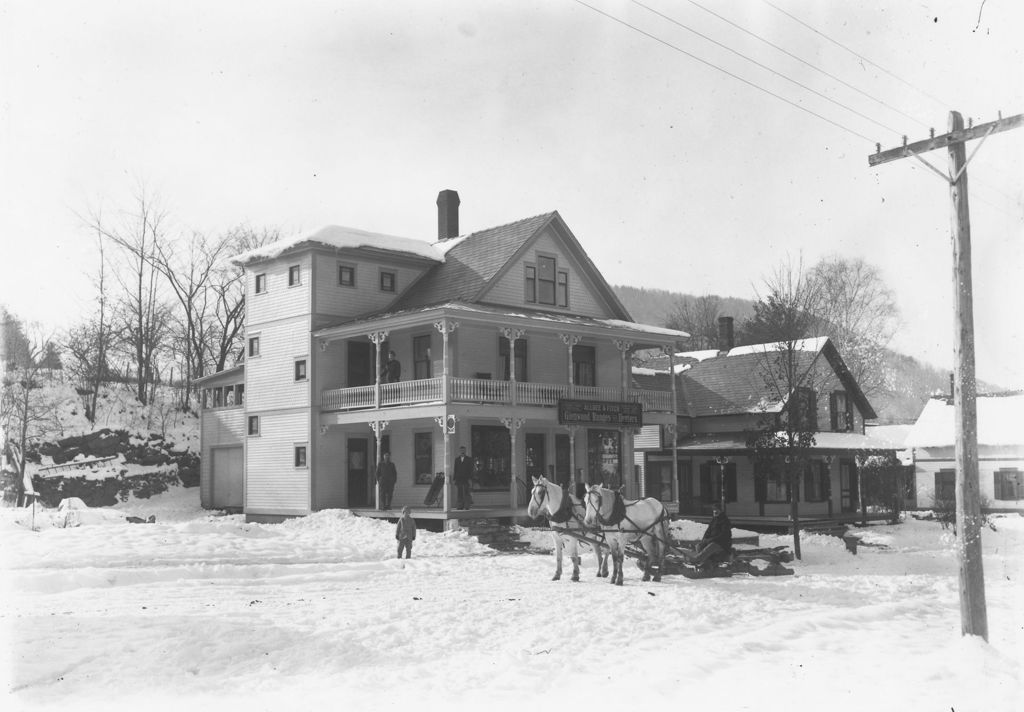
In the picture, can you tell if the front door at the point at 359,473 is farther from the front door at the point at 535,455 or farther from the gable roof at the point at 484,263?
the front door at the point at 535,455

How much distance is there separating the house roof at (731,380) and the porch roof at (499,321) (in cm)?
652

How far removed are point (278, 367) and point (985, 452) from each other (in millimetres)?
31994

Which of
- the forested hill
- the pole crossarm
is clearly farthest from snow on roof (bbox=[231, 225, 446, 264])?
the forested hill

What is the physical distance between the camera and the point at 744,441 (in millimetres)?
38375

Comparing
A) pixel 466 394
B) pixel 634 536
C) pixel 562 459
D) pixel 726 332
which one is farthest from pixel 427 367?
pixel 726 332

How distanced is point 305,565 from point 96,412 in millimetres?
30184

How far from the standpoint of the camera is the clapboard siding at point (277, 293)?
33.1 metres

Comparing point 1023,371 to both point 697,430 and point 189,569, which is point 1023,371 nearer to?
point 189,569

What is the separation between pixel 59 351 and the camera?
50.8 m

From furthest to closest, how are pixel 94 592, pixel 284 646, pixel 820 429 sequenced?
1. pixel 820 429
2. pixel 94 592
3. pixel 284 646

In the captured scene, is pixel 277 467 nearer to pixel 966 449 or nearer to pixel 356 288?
pixel 356 288

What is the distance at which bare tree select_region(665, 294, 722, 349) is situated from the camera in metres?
79.4

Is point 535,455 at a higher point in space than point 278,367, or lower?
lower

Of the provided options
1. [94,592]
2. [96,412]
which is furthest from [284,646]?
[96,412]
